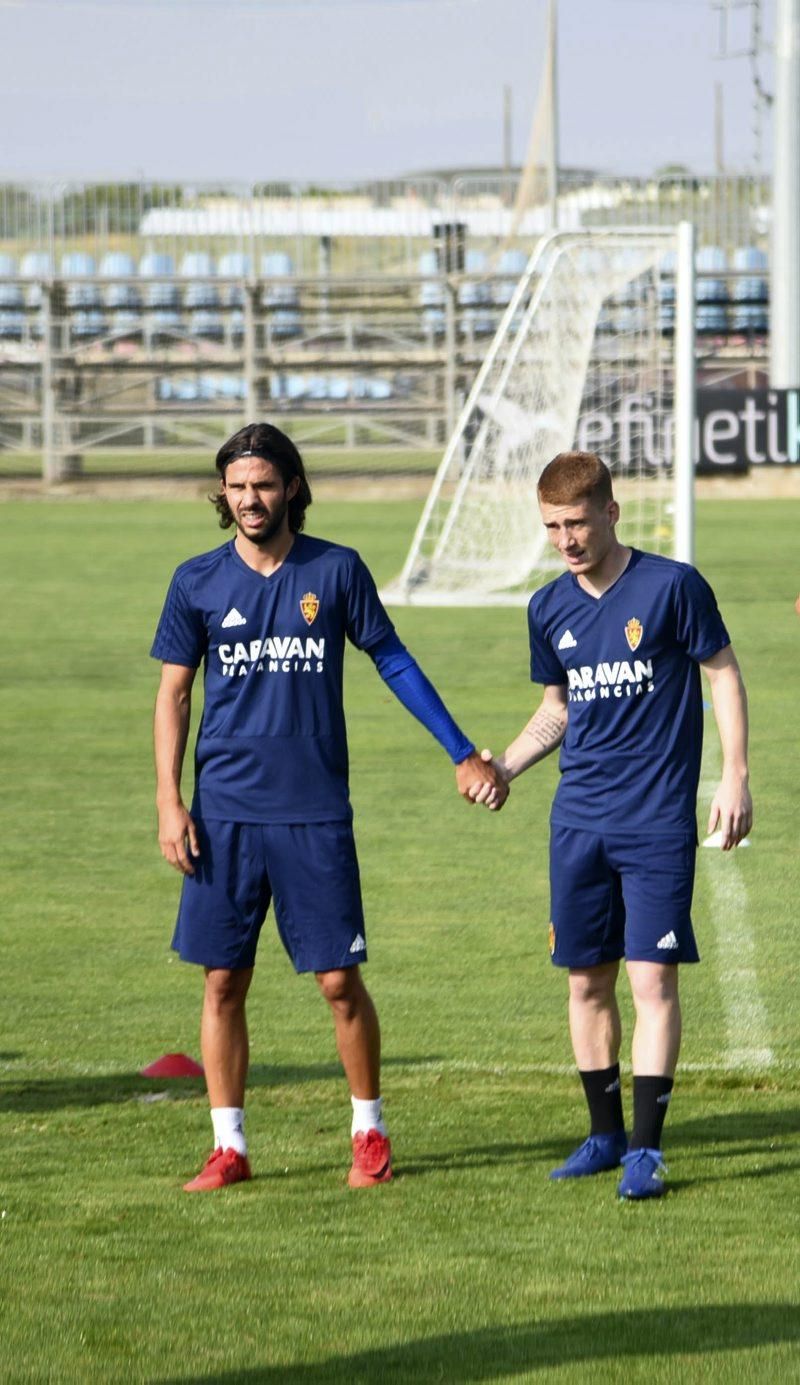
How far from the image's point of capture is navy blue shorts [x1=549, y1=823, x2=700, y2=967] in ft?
16.9

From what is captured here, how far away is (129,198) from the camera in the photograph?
4169 cm

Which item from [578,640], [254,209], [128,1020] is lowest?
[128,1020]

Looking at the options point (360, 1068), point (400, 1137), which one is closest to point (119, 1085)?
point (400, 1137)

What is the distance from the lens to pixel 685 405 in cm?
1270

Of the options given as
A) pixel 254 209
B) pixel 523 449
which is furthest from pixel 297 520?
pixel 254 209

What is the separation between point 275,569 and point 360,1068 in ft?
4.09

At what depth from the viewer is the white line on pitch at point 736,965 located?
22.2 feet

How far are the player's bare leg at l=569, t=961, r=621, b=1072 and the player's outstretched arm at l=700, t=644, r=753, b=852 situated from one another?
476 millimetres

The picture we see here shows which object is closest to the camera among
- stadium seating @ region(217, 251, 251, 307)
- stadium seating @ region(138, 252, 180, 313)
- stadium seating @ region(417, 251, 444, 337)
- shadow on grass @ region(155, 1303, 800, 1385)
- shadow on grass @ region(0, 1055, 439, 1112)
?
shadow on grass @ region(155, 1303, 800, 1385)

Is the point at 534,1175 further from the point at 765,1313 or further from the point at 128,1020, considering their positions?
the point at 128,1020

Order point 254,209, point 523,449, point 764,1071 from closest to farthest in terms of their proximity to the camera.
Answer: point 764,1071
point 523,449
point 254,209

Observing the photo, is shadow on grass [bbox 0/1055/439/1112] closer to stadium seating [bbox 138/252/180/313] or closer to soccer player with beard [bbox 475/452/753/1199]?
soccer player with beard [bbox 475/452/753/1199]

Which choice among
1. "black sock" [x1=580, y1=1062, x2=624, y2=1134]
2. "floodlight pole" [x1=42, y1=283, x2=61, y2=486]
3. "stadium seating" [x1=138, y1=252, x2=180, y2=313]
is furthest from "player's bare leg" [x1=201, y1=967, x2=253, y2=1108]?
"stadium seating" [x1=138, y1=252, x2=180, y2=313]

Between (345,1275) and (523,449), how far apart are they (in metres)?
15.7
